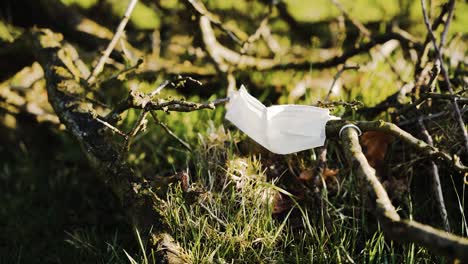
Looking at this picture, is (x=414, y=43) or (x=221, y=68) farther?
(x=221, y=68)

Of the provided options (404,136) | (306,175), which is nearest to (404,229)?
(404,136)

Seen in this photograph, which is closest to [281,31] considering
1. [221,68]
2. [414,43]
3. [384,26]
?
[384,26]

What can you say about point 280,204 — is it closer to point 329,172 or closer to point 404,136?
point 329,172

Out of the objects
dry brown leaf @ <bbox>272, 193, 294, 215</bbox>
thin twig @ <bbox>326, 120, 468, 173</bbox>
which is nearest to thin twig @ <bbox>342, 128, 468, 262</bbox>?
thin twig @ <bbox>326, 120, 468, 173</bbox>

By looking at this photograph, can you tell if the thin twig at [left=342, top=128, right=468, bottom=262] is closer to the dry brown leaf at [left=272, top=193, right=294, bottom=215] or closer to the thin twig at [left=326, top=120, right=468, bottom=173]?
the thin twig at [left=326, top=120, right=468, bottom=173]

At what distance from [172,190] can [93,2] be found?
242cm

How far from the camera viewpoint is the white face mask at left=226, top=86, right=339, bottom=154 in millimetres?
1746

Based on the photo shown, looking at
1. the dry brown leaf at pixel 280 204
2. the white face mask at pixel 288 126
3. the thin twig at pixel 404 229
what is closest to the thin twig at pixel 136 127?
the white face mask at pixel 288 126

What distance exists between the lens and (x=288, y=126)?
69.7 inches

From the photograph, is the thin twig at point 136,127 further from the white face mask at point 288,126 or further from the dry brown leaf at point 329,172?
the dry brown leaf at point 329,172

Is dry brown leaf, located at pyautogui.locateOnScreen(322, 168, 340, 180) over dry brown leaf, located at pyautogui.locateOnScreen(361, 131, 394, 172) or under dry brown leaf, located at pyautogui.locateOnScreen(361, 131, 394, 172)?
under

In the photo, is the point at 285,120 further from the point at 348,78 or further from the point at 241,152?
the point at 348,78

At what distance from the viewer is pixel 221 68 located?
110 inches

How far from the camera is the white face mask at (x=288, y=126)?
175 cm
